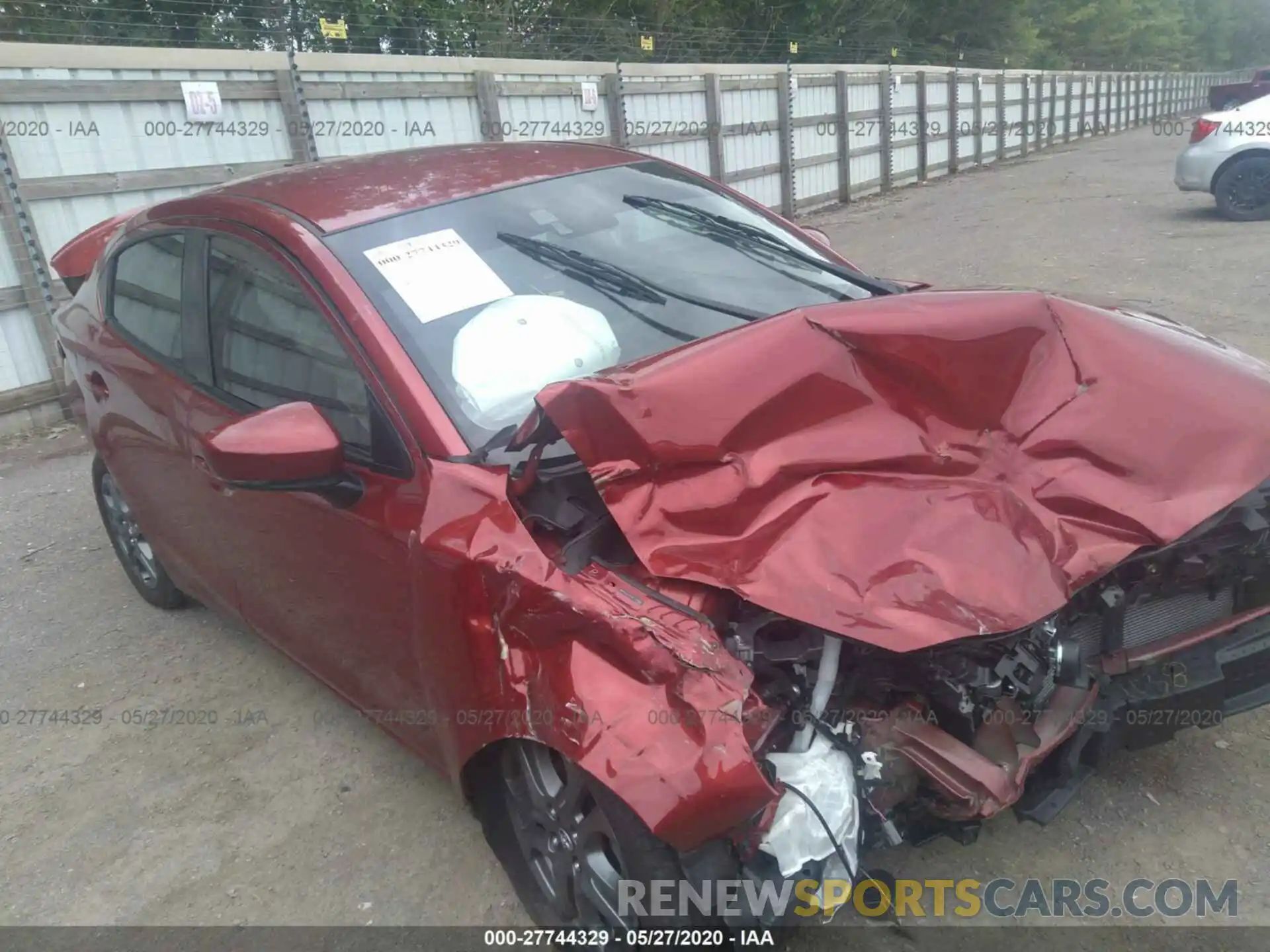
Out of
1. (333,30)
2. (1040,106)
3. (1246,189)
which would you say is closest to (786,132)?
(1246,189)

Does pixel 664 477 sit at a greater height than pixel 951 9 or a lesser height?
lesser

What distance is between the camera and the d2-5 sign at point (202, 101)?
762cm

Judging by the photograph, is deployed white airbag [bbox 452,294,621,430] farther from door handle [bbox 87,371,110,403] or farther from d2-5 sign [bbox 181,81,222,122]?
d2-5 sign [bbox 181,81,222,122]

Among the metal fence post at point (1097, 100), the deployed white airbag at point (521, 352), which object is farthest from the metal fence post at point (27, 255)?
the metal fence post at point (1097, 100)

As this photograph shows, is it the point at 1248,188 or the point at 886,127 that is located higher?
the point at 886,127

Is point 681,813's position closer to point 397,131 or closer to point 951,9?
point 397,131

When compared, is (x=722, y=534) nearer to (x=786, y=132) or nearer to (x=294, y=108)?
(x=294, y=108)

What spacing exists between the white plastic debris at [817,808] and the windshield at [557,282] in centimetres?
101

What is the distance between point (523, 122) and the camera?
10.8m

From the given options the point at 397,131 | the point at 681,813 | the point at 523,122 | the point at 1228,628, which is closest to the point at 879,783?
the point at 681,813

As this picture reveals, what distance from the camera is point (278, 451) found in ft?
7.10

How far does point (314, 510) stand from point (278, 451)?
1.34ft

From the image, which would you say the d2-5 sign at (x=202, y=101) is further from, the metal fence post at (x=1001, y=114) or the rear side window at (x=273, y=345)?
the metal fence post at (x=1001, y=114)

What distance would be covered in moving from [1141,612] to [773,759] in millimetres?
1027
